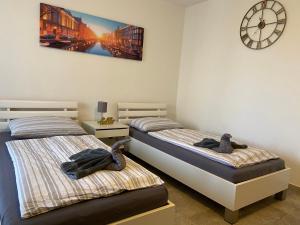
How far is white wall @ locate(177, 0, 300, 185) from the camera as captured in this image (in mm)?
2887

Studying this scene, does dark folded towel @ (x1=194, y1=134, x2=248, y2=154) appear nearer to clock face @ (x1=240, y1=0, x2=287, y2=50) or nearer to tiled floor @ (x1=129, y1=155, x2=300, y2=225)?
tiled floor @ (x1=129, y1=155, x2=300, y2=225)

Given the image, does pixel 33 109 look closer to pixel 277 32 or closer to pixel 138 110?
pixel 138 110

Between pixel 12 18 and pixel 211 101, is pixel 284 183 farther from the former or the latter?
pixel 12 18

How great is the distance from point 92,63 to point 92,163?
204 cm

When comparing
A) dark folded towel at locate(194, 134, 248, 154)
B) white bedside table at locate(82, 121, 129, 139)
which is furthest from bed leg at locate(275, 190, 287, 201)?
white bedside table at locate(82, 121, 129, 139)

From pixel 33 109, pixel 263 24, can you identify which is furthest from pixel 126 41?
pixel 263 24

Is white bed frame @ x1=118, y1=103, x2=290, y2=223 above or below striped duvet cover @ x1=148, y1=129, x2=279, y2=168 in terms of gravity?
below

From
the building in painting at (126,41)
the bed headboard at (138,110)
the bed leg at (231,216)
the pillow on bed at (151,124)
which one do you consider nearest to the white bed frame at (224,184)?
the bed leg at (231,216)

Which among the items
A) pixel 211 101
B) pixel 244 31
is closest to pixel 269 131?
pixel 211 101

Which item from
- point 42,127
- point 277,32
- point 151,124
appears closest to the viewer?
point 42,127

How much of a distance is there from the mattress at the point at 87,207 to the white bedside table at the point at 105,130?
1.41m

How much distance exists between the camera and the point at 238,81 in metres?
3.45

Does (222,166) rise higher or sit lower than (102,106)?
lower

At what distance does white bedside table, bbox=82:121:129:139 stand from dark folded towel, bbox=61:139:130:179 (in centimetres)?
121
